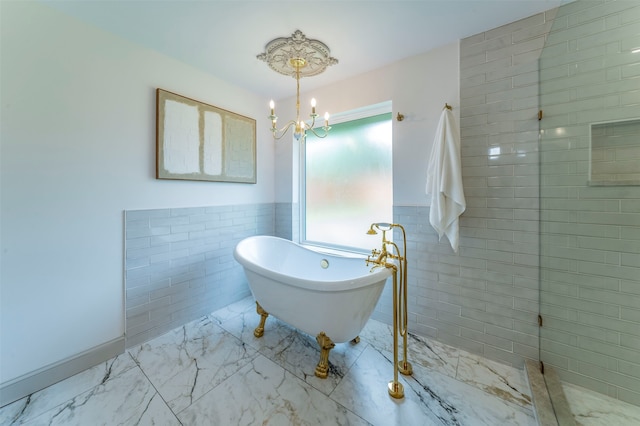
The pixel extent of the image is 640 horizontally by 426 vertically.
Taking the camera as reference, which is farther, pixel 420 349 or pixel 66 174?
pixel 420 349

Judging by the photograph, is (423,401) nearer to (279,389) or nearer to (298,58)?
(279,389)

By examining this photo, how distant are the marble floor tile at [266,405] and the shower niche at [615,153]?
1928 mm

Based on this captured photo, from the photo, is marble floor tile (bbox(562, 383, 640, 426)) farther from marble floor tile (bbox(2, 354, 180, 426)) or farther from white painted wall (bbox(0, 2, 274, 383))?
white painted wall (bbox(0, 2, 274, 383))

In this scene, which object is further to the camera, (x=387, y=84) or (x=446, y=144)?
(x=387, y=84)

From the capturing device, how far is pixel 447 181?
1.77 m

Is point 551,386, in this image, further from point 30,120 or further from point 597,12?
point 30,120

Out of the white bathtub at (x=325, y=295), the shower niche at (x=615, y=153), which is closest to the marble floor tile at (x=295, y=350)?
the white bathtub at (x=325, y=295)

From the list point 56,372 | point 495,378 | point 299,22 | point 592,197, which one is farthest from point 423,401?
point 299,22

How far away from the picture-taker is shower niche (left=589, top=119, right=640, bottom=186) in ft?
4.13

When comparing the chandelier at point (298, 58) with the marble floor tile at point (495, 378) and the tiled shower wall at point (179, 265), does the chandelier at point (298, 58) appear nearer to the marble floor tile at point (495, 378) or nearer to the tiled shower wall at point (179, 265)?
the tiled shower wall at point (179, 265)

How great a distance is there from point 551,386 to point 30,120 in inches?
143

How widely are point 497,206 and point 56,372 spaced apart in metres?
3.27

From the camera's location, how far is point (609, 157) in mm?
1329

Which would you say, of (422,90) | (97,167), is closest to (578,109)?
(422,90)
